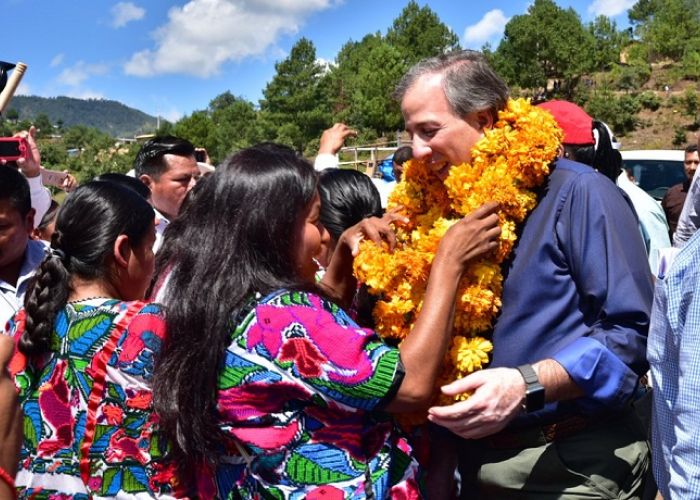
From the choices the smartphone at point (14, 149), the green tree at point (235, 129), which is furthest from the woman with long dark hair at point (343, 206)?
the green tree at point (235, 129)

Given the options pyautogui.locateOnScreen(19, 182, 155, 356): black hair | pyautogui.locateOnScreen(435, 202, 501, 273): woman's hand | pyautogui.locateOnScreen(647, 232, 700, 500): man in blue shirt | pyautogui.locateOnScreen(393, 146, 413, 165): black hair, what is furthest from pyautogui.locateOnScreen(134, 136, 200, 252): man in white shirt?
pyautogui.locateOnScreen(647, 232, 700, 500): man in blue shirt

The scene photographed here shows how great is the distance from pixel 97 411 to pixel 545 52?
2508 inches

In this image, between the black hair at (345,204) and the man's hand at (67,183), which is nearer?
the black hair at (345,204)

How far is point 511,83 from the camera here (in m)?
59.5

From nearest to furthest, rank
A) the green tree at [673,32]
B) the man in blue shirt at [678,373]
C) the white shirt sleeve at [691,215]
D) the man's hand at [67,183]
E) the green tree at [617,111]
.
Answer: the man in blue shirt at [678,373] → the white shirt sleeve at [691,215] → the man's hand at [67,183] → the green tree at [617,111] → the green tree at [673,32]

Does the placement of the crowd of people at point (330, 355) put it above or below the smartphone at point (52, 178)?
below

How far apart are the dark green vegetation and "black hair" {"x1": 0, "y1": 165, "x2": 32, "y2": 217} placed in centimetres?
3826

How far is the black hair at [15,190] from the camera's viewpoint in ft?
10.6

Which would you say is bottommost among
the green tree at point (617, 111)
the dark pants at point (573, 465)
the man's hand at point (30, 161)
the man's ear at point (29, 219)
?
the dark pants at point (573, 465)

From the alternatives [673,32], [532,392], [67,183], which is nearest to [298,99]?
[673,32]

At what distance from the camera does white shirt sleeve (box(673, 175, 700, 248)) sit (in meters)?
3.63

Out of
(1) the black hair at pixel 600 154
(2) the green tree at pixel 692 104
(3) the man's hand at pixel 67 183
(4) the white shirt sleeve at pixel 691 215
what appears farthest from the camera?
(2) the green tree at pixel 692 104

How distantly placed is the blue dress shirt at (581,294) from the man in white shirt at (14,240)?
2480 millimetres

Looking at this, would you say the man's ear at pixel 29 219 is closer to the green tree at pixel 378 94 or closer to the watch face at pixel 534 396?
the watch face at pixel 534 396
